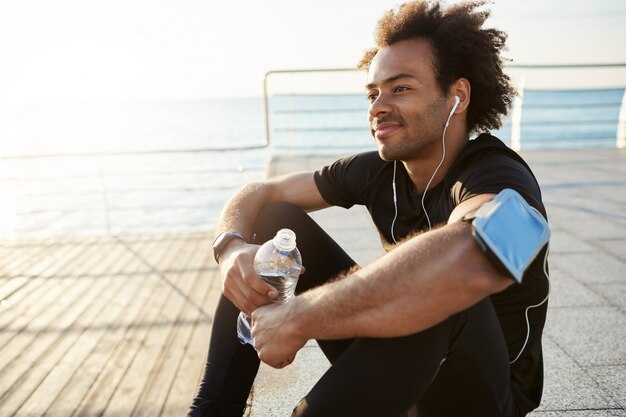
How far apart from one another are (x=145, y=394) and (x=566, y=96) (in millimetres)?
53568

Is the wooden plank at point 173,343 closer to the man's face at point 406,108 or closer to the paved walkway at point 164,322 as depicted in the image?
the paved walkway at point 164,322

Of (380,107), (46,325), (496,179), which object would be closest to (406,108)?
(380,107)

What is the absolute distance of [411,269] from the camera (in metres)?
0.94

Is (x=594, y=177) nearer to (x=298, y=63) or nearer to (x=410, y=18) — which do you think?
(x=298, y=63)

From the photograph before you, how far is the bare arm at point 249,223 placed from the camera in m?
1.29

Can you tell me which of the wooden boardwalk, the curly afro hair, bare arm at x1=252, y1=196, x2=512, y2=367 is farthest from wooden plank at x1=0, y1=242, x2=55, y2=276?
bare arm at x1=252, y1=196, x2=512, y2=367

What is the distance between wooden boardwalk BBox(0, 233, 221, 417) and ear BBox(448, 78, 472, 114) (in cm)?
148

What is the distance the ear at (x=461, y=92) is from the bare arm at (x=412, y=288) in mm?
841

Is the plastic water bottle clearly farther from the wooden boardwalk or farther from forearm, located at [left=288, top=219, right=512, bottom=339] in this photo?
the wooden boardwalk

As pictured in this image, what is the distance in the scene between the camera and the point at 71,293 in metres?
3.18

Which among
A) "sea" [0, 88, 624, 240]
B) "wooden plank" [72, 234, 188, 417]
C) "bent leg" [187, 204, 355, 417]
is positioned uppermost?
"bent leg" [187, 204, 355, 417]

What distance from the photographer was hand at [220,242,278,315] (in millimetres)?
1276

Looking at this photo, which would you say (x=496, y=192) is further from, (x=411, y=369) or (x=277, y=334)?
(x=277, y=334)

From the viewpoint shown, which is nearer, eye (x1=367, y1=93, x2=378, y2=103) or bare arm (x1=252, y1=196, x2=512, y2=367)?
bare arm (x1=252, y1=196, x2=512, y2=367)
